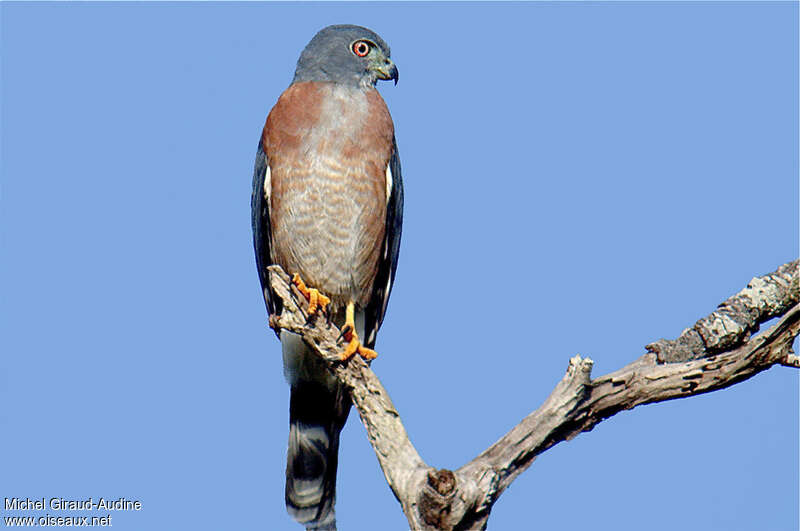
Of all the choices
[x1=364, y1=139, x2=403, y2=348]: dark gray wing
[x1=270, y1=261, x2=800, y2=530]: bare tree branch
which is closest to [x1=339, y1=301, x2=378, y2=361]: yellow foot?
[x1=364, y1=139, x2=403, y2=348]: dark gray wing

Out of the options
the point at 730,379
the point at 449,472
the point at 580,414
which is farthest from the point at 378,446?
the point at 730,379

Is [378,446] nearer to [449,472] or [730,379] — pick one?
[449,472]

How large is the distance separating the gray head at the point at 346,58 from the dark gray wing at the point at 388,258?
52cm

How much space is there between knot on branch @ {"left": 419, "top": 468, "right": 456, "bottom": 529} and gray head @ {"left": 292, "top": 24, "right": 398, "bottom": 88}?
285 centimetres

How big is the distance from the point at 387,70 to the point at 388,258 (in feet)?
4.29

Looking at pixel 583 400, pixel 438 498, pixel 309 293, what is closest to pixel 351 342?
pixel 309 293

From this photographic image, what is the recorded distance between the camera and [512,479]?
13.7ft

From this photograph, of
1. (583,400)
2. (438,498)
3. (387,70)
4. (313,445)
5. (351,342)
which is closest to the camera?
(438,498)

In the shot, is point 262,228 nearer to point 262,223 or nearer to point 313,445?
point 262,223

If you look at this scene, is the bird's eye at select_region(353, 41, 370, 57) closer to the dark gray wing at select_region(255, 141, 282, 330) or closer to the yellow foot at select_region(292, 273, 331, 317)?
the dark gray wing at select_region(255, 141, 282, 330)

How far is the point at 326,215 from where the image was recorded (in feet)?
17.6

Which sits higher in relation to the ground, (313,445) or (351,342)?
(351,342)

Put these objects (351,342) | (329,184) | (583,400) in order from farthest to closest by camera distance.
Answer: (329,184), (351,342), (583,400)

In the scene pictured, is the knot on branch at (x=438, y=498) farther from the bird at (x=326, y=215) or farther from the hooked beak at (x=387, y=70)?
the hooked beak at (x=387, y=70)
